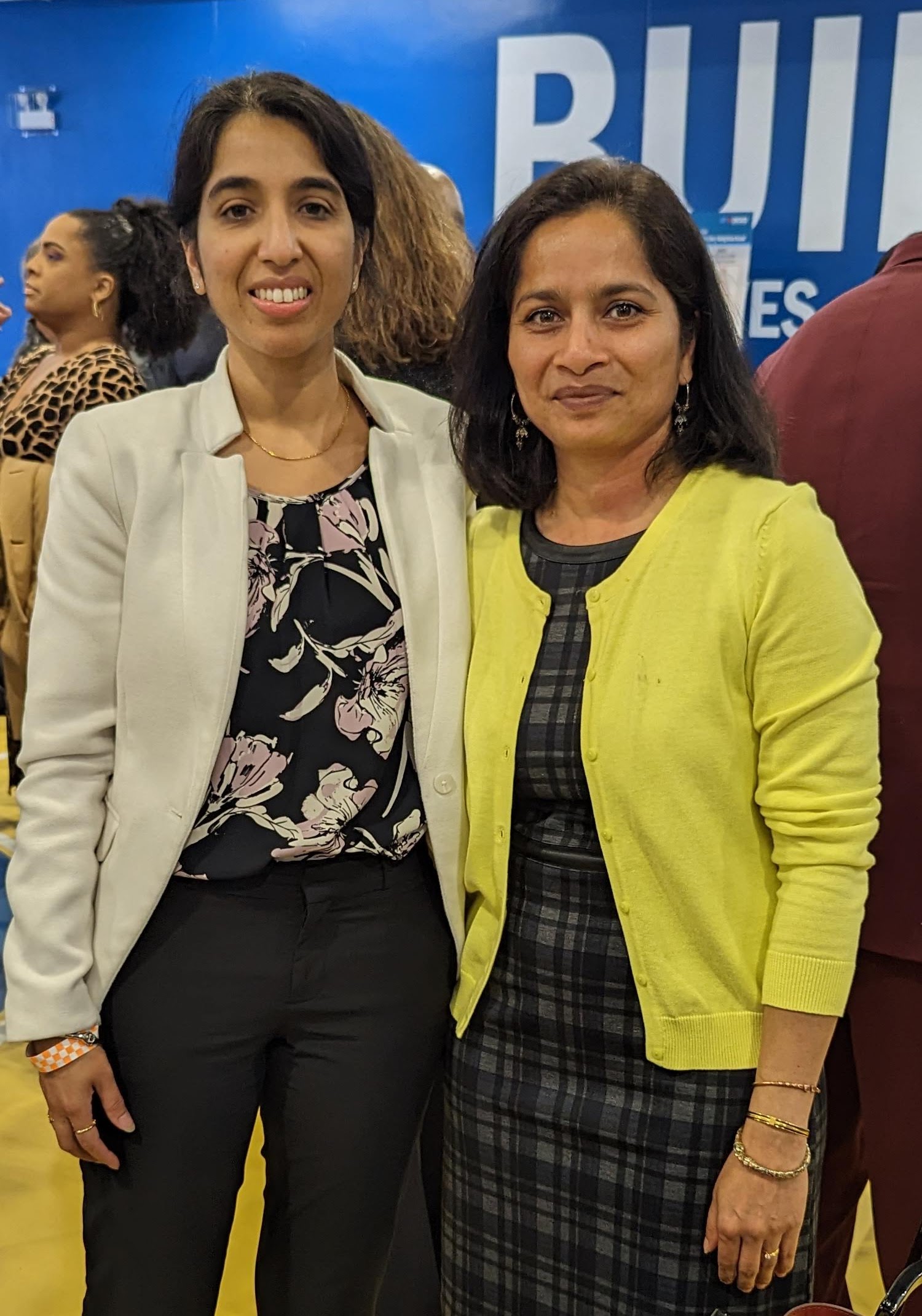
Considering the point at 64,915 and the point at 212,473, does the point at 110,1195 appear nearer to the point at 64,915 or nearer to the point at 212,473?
the point at 64,915

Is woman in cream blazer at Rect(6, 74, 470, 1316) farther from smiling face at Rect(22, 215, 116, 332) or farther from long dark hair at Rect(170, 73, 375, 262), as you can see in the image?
smiling face at Rect(22, 215, 116, 332)

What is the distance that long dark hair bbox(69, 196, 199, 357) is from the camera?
3.60m

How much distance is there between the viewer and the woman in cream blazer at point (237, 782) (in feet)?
4.44

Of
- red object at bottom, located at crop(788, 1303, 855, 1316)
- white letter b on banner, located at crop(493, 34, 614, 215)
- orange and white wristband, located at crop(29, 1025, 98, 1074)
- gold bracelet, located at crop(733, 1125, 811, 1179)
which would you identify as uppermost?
white letter b on banner, located at crop(493, 34, 614, 215)

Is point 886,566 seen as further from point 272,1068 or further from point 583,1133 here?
point 272,1068

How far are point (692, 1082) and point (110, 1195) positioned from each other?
70 cm

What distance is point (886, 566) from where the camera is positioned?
58.3 inches

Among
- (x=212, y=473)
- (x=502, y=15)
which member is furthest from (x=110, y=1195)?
(x=502, y=15)

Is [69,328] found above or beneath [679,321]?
above

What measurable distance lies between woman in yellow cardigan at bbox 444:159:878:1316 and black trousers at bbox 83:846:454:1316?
98mm

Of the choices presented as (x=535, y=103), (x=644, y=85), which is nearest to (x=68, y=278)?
(x=535, y=103)

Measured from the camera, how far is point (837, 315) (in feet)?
5.08

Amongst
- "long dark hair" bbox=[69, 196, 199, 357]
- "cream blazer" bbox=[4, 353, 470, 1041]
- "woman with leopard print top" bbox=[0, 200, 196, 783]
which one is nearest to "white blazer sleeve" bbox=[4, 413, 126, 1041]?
"cream blazer" bbox=[4, 353, 470, 1041]

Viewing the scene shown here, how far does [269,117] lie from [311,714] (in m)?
0.68
